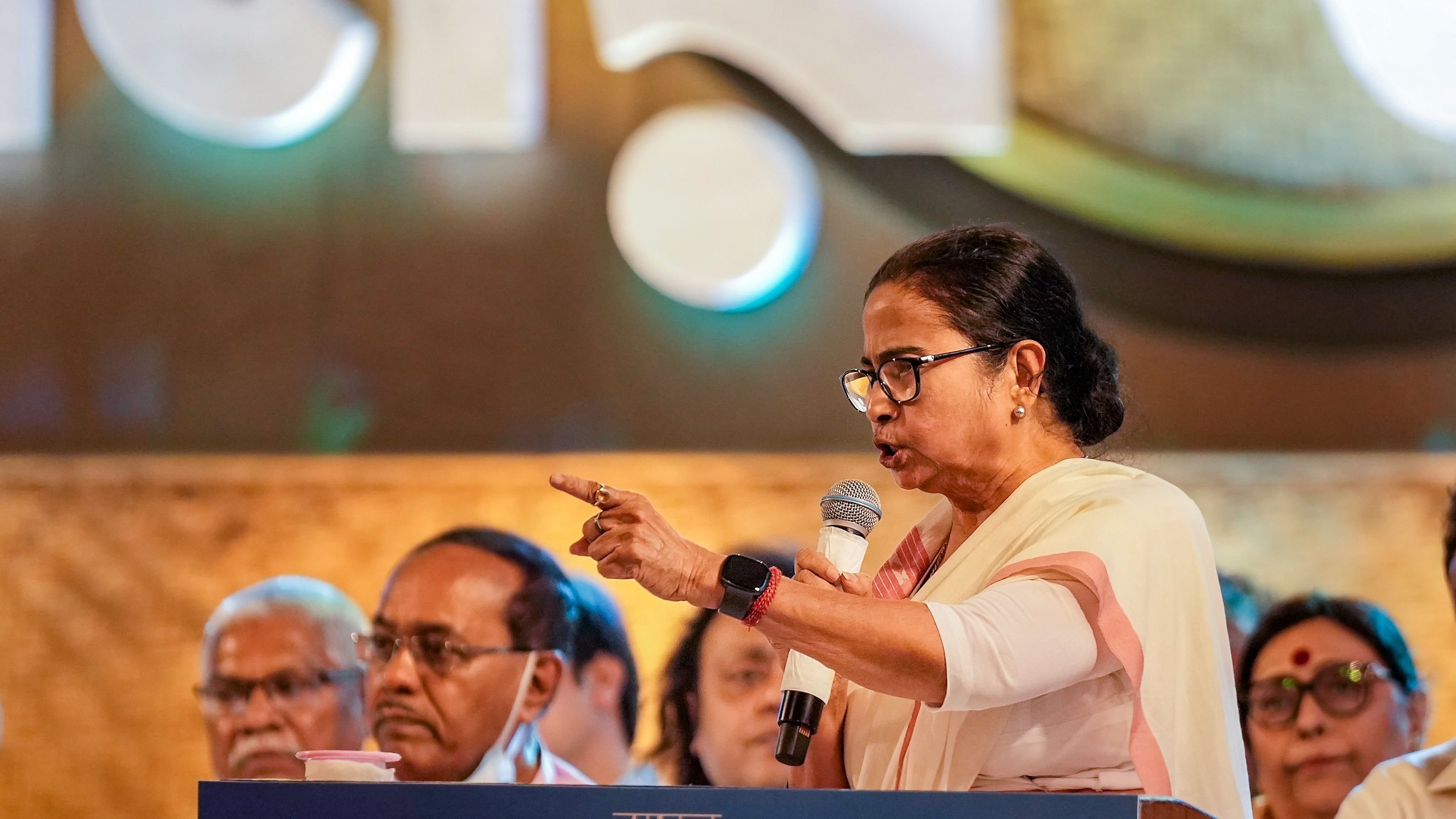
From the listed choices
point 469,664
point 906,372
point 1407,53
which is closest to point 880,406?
point 906,372

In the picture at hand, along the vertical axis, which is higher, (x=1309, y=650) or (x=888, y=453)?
(x=1309, y=650)

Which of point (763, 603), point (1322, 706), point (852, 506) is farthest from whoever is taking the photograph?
point (1322, 706)

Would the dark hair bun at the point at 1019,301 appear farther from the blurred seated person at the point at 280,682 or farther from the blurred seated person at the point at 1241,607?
the blurred seated person at the point at 280,682

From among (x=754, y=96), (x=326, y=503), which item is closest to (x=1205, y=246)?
(x=754, y=96)

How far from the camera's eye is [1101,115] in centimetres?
407

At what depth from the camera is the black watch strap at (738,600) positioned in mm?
1564

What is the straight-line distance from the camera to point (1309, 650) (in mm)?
3342

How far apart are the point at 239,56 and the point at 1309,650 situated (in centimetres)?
332

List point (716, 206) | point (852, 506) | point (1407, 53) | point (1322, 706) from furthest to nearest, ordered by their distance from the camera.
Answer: point (716, 206) < point (1407, 53) < point (1322, 706) < point (852, 506)

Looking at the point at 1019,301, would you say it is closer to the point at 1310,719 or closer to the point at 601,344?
the point at 1310,719

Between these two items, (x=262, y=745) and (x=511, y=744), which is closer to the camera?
(x=511, y=744)

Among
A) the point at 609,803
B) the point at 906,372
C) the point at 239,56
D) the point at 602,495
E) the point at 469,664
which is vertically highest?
the point at 239,56

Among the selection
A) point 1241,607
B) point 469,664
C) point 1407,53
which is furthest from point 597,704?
point 1407,53

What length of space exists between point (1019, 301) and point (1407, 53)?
2.63 meters
